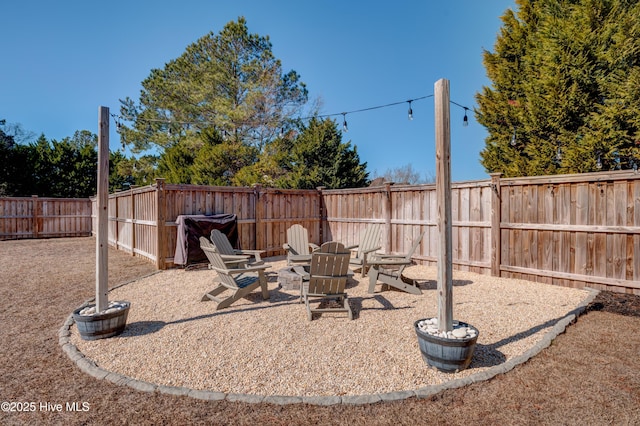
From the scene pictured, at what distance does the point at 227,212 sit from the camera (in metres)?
8.38

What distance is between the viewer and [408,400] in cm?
237

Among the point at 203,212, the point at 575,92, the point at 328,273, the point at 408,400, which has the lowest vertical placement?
the point at 408,400

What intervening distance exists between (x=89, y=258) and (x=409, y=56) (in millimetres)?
12423

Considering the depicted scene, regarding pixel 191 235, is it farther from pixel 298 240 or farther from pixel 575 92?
pixel 575 92

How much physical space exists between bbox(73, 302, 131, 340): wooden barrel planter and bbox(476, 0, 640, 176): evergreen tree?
10.2 meters

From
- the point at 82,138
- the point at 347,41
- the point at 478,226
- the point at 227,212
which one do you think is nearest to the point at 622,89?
the point at 478,226

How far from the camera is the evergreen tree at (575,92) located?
852 centimetres

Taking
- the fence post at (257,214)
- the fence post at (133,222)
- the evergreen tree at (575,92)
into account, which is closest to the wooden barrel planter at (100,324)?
the fence post at (257,214)

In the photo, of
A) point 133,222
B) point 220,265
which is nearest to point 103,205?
point 220,265

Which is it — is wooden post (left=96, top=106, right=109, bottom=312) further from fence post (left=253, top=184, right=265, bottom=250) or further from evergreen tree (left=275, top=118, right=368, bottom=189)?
evergreen tree (left=275, top=118, right=368, bottom=189)

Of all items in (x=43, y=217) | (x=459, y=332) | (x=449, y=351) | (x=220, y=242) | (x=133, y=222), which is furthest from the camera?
(x=43, y=217)

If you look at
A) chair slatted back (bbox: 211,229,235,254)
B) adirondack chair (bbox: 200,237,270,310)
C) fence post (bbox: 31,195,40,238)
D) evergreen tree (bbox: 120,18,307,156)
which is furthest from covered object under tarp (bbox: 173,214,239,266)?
fence post (bbox: 31,195,40,238)

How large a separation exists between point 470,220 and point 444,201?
173 inches

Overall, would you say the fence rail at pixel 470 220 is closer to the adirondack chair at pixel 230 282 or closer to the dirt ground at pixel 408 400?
the dirt ground at pixel 408 400
